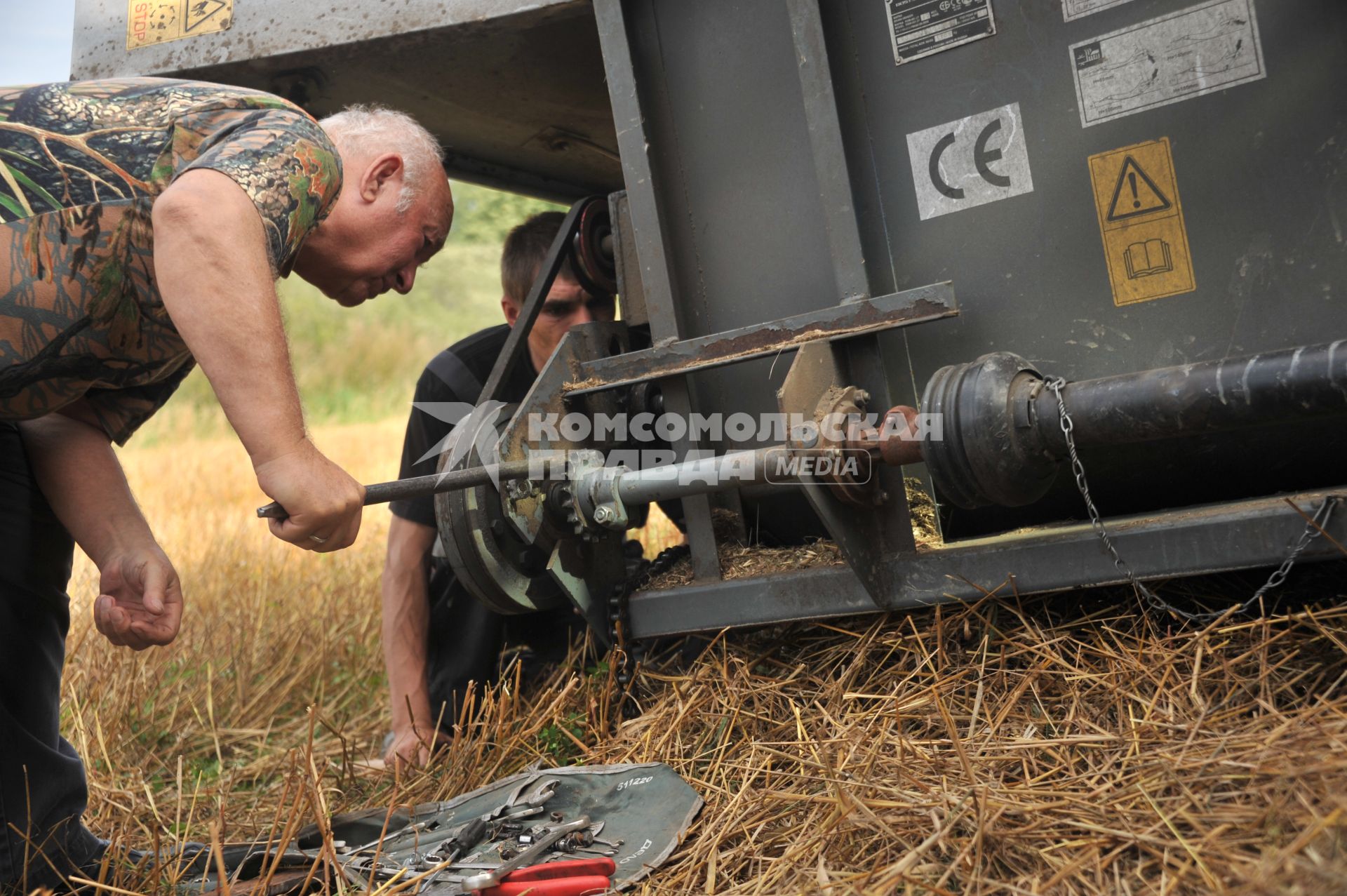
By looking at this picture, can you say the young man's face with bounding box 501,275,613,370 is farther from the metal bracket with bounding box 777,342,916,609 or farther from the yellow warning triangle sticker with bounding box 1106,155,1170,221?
the yellow warning triangle sticker with bounding box 1106,155,1170,221

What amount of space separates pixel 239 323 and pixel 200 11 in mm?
1367

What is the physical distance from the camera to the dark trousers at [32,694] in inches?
78.4

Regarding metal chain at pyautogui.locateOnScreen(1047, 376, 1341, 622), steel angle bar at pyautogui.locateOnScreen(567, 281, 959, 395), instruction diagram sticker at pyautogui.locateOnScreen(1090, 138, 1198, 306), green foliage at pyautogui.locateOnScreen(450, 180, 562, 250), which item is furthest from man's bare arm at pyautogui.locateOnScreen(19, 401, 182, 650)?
green foliage at pyautogui.locateOnScreen(450, 180, 562, 250)

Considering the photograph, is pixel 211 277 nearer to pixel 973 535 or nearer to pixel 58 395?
pixel 58 395

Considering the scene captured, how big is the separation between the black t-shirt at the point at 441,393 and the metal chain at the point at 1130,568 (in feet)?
5.72

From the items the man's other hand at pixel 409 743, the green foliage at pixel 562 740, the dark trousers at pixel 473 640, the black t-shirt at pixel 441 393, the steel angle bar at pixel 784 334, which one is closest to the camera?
the steel angle bar at pixel 784 334

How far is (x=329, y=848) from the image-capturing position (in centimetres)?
185

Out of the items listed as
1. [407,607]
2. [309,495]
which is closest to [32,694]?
[309,495]

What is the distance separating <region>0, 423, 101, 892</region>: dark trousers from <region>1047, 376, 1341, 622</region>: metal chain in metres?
1.85

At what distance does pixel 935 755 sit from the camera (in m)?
1.81

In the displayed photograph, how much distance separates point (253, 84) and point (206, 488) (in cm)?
540

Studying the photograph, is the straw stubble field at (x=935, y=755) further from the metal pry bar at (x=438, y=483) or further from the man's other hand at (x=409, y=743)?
the metal pry bar at (x=438, y=483)

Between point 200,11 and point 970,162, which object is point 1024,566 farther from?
point 200,11

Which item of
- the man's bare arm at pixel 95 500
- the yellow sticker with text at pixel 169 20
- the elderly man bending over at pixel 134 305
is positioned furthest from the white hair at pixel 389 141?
the man's bare arm at pixel 95 500
